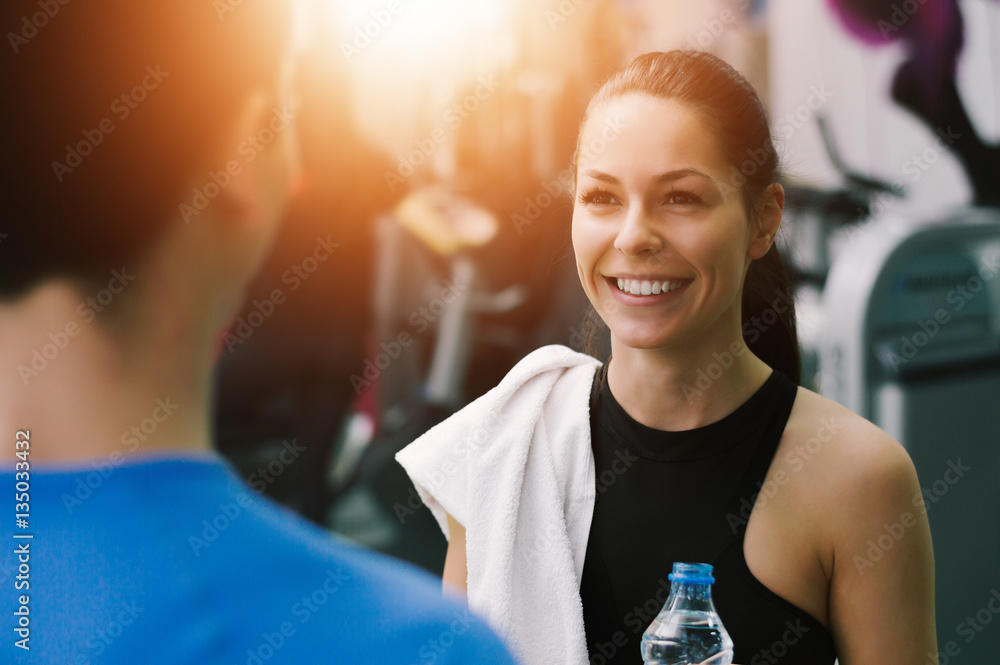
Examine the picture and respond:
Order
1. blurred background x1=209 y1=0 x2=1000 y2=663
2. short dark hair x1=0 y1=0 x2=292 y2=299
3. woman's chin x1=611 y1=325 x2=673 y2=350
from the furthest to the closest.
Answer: blurred background x1=209 y1=0 x2=1000 y2=663 < woman's chin x1=611 y1=325 x2=673 y2=350 < short dark hair x1=0 y1=0 x2=292 y2=299

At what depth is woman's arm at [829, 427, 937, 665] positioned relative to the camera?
0.80m

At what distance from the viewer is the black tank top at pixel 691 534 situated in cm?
82

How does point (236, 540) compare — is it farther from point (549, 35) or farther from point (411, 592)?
point (549, 35)

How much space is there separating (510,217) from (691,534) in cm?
329

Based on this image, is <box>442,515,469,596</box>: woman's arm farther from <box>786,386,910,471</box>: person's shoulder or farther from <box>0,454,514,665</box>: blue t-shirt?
<box>0,454,514,665</box>: blue t-shirt

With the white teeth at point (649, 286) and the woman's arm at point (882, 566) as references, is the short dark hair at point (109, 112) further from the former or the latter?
the woman's arm at point (882, 566)

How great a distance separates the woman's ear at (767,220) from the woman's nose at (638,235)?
136 millimetres

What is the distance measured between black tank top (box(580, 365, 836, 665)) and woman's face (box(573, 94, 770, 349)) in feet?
0.39

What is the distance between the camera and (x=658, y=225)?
82 centimetres

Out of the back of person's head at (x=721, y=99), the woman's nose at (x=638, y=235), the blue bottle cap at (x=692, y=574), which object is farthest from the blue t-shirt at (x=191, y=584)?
the back of person's head at (x=721, y=99)

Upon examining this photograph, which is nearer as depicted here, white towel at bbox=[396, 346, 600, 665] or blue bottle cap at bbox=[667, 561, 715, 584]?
blue bottle cap at bbox=[667, 561, 715, 584]

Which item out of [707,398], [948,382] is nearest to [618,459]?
[707,398]

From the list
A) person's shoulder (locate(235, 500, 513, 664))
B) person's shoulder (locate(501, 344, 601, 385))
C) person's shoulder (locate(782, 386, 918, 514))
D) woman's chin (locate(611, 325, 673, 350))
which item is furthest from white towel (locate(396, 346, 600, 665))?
→ person's shoulder (locate(235, 500, 513, 664))

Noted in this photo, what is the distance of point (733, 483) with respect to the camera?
2.82 feet
